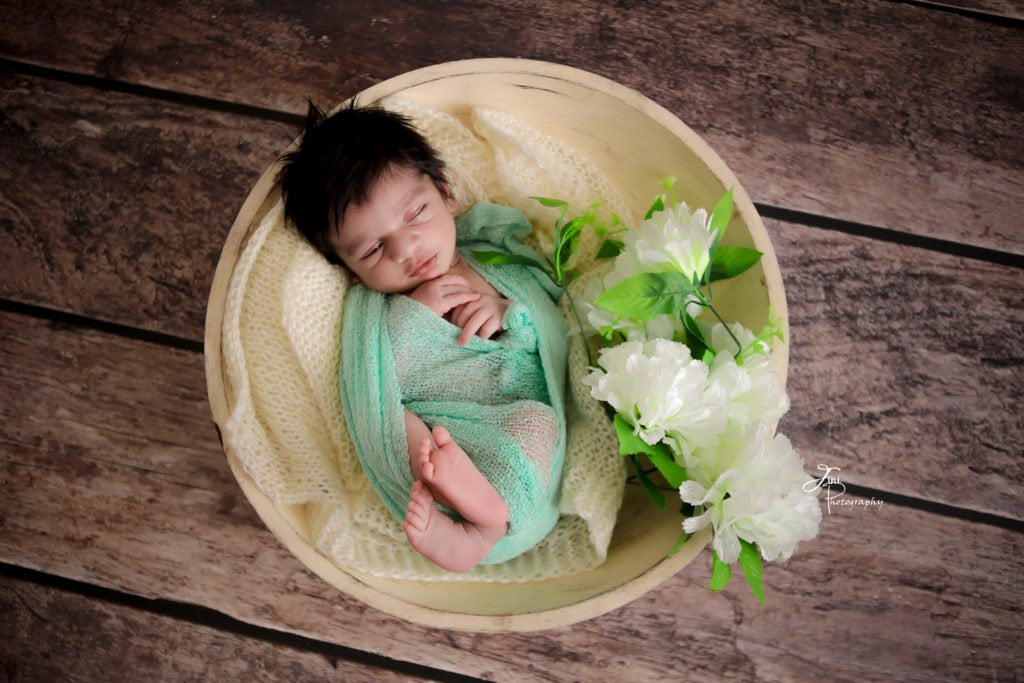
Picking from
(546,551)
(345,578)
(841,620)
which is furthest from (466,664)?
(841,620)

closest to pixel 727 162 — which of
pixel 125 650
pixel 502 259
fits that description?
pixel 502 259

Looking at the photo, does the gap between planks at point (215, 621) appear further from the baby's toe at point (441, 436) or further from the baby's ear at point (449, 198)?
the baby's ear at point (449, 198)

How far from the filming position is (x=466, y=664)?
1.06m

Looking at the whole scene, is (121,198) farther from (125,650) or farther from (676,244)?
(676,244)

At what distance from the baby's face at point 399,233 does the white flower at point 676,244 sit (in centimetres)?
30

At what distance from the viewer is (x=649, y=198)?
1017 millimetres

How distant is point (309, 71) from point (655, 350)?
0.78 meters

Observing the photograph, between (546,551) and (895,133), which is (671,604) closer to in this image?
(546,551)

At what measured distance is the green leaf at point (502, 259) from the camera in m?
0.93

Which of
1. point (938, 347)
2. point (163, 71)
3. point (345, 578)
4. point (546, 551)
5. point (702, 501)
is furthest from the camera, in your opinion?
point (163, 71)

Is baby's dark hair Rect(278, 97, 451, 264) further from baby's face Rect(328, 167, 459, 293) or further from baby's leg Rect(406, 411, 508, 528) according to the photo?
baby's leg Rect(406, 411, 508, 528)

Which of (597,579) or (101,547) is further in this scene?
(101,547)

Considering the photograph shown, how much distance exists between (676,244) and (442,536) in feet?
1.32

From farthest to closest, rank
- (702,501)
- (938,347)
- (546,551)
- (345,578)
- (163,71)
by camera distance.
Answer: (163,71)
(938,347)
(546,551)
(345,578)
(702,501)
